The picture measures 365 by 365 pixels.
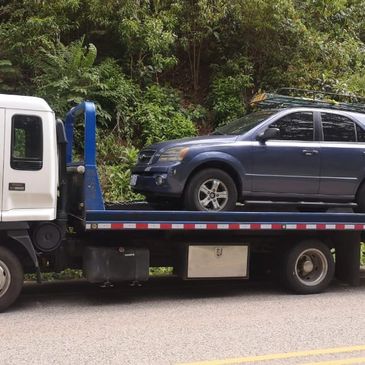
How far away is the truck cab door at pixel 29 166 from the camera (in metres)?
7.12

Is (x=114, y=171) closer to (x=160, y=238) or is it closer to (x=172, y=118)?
(x=172, y=118)

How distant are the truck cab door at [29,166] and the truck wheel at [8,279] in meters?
0.47

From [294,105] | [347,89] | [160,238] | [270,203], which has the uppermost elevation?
[347,89]

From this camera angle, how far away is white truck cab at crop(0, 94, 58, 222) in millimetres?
7102

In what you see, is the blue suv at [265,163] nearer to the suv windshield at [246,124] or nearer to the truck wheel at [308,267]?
the suv windshield at [246,124]

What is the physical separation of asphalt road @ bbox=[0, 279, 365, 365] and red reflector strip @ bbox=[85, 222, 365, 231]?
39.3 inches

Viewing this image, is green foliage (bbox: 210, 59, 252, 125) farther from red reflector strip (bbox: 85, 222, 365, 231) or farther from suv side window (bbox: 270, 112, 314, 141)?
red reflector strip (bbox: 85, 222, 365, 231)

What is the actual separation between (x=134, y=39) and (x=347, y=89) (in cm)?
613

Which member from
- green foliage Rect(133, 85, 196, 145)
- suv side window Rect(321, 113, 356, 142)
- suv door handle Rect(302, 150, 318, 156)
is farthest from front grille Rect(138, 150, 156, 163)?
green foliage Rect(133, 85, 196, 145)

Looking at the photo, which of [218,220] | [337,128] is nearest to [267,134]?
[337,128]

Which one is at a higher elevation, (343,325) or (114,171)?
(114,171)

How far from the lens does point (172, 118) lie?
14.7m

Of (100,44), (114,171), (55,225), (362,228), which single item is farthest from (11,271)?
(100,44)

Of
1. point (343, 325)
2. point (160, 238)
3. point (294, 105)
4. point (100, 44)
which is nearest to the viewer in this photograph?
point (343, 325)
